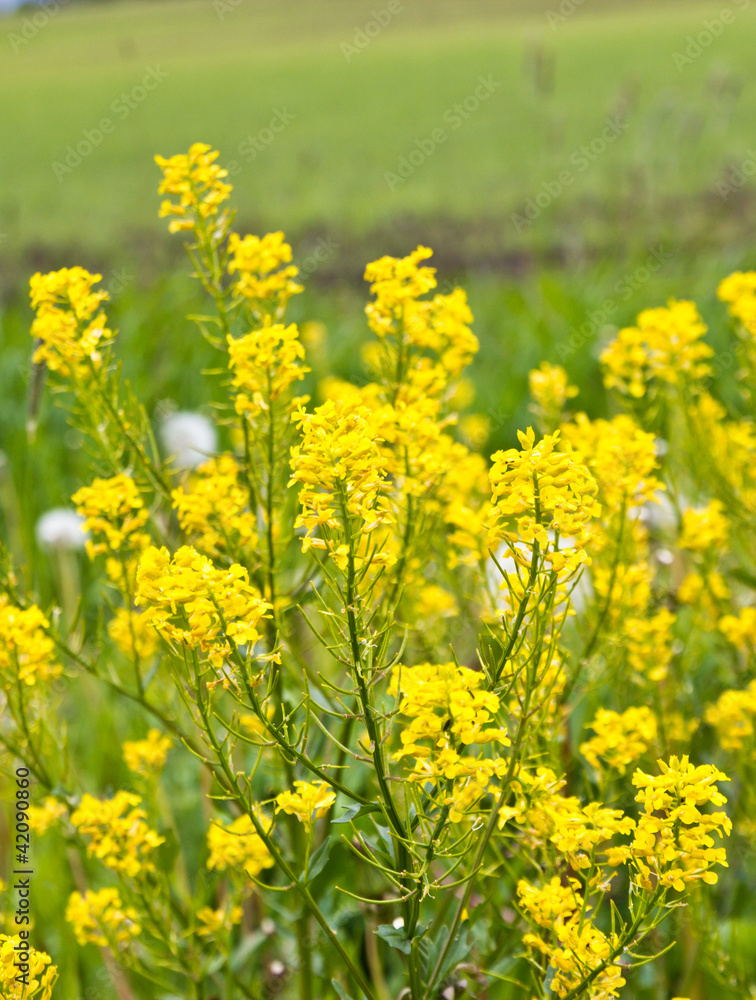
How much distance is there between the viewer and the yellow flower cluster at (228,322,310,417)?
0.95 metres

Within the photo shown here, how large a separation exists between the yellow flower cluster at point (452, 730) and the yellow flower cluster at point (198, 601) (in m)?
0.15

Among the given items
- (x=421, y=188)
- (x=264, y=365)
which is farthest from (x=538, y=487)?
(x=421, y=188)

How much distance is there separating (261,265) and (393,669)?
1.72ft

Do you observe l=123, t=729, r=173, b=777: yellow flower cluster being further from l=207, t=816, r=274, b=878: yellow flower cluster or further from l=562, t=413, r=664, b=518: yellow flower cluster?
l=562, t=413, r=664, b=518: yellow flower cluster

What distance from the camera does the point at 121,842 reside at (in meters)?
1.08

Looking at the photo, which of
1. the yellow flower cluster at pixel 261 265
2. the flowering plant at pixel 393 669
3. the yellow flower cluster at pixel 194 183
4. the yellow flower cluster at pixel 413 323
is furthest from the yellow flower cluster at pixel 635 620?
the yellow flower cluster at pixel 194 183

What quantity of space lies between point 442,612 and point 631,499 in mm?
398

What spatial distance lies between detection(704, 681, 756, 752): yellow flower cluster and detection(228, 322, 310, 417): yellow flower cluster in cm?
69

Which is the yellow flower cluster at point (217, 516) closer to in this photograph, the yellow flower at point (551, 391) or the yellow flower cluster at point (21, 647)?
the yellow flower cluster at point (21, 647)

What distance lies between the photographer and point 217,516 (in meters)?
1.09

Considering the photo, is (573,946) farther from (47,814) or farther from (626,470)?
(47,814)

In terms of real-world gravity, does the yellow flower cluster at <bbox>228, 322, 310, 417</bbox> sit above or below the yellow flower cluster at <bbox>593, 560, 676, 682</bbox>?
above

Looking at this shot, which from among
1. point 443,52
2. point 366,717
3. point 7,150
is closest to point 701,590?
point 366,717

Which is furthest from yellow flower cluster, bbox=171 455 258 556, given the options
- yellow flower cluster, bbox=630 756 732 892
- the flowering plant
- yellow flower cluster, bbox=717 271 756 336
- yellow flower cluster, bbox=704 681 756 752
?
yellow flower cluster, bbox=717 271 756 336
